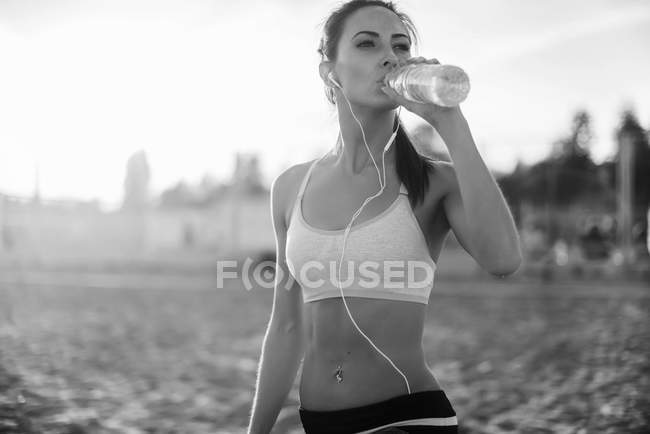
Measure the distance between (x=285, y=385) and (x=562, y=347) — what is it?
588 centimetres

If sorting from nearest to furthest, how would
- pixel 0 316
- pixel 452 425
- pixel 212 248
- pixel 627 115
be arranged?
pixel 452 425, pixel 0 316, pixel 212 248, pixel 627 115

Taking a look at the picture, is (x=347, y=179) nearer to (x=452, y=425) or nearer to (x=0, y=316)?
(x=452, y=425)

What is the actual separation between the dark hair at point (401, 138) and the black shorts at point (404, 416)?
49 centimetres

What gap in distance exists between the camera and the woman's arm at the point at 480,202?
1.40 m

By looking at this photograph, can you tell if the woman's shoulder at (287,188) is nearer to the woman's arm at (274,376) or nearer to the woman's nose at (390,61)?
the woman's arm at (274,376)

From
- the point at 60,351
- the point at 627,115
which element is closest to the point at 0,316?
the point at 60,351

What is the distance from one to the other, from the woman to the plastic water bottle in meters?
0.10

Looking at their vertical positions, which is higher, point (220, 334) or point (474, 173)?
point (474, 173)

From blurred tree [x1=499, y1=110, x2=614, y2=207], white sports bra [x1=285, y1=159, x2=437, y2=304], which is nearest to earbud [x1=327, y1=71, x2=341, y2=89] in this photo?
white sports bra [x1=285, y1=159, x2=437, y2=304]

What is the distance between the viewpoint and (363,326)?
66.5 inches

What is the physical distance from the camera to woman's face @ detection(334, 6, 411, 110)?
168 centimetres

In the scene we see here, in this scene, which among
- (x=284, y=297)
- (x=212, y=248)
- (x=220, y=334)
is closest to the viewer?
(x=284, y=297)

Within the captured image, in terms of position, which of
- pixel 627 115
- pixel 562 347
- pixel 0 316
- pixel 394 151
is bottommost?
pixel 562 347

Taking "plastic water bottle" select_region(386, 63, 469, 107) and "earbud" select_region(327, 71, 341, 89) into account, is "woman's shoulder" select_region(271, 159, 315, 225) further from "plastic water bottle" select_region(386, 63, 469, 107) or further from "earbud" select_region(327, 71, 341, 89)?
"plastic water bottle" select_region(386, 63, 469, 107)
